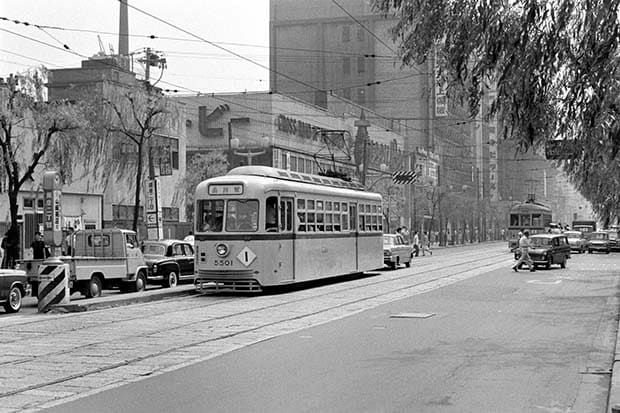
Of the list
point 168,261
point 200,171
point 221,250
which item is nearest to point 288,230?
point 221,250

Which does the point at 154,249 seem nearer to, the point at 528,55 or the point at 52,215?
the point at 52,215

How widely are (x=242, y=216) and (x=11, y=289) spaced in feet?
21.1

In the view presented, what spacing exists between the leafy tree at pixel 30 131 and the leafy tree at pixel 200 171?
17.2 m

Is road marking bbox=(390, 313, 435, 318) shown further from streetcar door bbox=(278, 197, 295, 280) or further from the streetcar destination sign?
the streetcar destination sign

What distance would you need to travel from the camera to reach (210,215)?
24.5 m

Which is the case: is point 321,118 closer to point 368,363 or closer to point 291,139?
point 291,139

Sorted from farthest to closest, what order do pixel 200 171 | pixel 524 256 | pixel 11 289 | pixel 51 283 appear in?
pixel 200 171 < pixel 524 256 < pixel 11 289 < pixel 51 283

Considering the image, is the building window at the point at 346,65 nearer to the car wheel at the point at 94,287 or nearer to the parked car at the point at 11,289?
the car wheel at the point at 94,287

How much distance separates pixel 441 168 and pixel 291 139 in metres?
42.7

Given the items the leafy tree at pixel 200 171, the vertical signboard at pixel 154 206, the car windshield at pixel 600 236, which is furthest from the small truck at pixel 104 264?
the car windshield at pixel 600 236

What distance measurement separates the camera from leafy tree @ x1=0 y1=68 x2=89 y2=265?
3186cm

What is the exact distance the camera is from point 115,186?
4556 centimetres

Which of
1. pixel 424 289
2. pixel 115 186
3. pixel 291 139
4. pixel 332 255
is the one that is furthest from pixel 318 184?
pixel 291 139

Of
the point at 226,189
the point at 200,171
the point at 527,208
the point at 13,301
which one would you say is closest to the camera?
the point at 13,301
